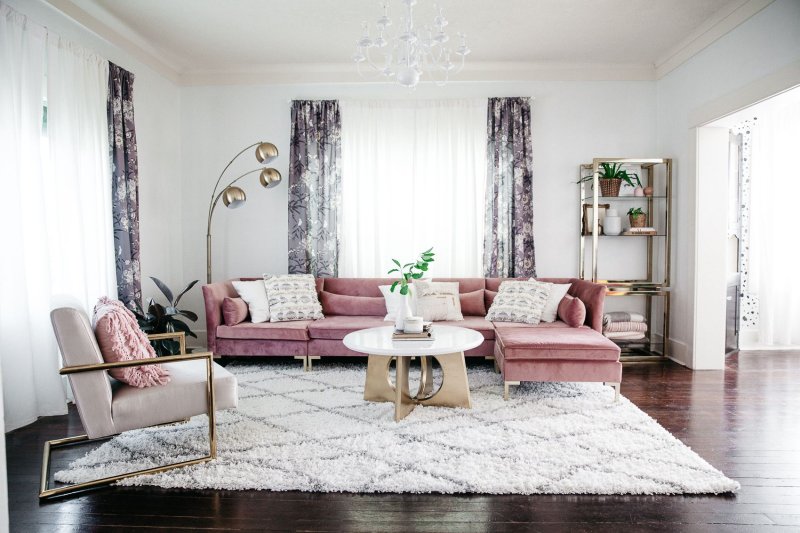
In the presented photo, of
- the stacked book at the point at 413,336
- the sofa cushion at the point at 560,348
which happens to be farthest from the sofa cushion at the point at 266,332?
the sofa cushion at the point at 560,348

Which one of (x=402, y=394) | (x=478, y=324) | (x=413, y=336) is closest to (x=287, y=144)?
(x=478, y=324)

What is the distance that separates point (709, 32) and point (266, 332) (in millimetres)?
4819

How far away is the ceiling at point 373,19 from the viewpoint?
13.6 ft

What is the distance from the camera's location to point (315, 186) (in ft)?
18.8

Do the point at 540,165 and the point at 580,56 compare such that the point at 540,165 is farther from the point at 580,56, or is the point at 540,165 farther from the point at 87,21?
the point at 87,21

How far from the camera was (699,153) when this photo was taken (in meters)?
4.83

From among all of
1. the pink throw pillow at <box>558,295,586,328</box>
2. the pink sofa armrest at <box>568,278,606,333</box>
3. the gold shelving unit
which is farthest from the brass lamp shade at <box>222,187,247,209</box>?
the gold shelving unit

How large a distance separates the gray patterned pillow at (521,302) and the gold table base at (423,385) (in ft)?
4.31

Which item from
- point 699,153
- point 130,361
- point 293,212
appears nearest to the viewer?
point 130,361

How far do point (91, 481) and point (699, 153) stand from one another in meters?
5.36

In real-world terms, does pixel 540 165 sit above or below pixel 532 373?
above

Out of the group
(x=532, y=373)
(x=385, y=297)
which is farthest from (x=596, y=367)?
(x=385, y=297)

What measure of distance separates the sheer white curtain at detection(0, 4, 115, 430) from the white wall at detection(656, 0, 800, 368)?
502cm

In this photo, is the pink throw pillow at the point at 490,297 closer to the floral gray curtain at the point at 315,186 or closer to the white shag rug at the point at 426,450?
the white shag rug at the point at 426,450
